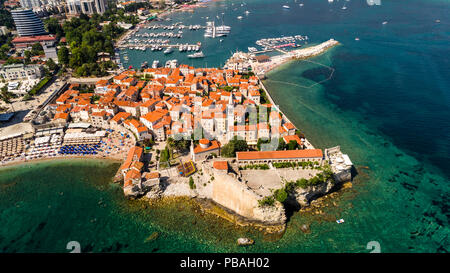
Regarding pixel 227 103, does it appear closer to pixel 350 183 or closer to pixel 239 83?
pixel 239 83

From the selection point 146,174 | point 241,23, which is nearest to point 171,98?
point 146,174

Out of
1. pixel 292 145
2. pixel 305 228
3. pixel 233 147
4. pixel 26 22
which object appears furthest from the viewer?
pixel 26 22

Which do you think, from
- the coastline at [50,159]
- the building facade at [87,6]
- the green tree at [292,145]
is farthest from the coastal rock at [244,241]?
the building facade at [87,6]

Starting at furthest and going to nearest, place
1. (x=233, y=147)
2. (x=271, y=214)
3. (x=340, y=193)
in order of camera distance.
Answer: (x=233, y=147) < (x=340, y=193) < (x=271, y=214)

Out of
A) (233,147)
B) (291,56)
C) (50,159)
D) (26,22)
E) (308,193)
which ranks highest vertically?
(26,22)

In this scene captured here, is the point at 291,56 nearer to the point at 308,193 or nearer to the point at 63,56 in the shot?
the point at 308,193

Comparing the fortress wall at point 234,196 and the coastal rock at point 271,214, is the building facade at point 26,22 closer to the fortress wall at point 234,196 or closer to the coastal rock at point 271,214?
→ the fortress wall at point 234,196

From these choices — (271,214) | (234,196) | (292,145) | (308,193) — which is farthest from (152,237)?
(292,145)

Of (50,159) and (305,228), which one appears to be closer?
(305,228)
